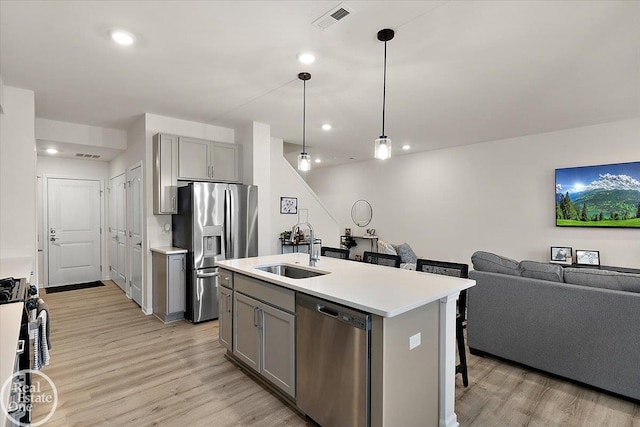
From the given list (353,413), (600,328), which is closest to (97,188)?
(353,413)

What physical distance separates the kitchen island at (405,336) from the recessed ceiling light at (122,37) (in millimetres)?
2070

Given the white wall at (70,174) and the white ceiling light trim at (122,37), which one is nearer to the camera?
the white ceiling light trim at (122,37)

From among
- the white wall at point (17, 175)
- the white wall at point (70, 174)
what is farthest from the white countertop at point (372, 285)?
the white wall at point (70, 174)

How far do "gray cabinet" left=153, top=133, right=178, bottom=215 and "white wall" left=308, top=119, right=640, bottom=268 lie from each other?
4793mm

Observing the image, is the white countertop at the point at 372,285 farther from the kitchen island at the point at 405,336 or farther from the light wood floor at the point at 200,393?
the light wood floor at the point at 200,393

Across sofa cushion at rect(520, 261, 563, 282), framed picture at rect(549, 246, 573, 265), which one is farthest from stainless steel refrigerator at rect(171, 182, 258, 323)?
framed picture at rect(549, 246, 573, 265)

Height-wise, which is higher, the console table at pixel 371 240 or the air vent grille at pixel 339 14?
the air vent grille at pixel 339 14

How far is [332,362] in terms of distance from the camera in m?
1.91

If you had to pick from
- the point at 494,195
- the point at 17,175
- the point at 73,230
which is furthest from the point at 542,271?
the point at 73,230

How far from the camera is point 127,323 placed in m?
4.09

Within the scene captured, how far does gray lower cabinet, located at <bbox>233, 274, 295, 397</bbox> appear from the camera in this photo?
226cm

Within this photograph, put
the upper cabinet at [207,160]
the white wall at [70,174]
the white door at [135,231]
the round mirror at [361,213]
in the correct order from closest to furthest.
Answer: the upper cabinet at [207,160]
the white door at [135,231]
the white wall at [70,174]
the round mirror at [361,213]

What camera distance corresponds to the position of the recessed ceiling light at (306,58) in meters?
2.74

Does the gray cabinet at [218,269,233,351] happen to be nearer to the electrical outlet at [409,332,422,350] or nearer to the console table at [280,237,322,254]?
the electrical outlet at [409,332,422,350]
